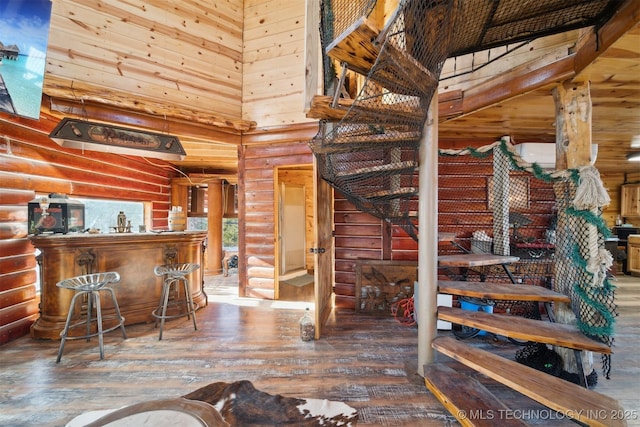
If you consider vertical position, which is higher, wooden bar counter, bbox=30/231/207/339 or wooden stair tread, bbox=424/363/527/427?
wooden bar counter, bbox=30/231/207/339

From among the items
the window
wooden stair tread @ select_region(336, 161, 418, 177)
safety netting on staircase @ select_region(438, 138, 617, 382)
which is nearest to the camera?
safety netting on staircase @ select_region(438, 138, 617, 382)

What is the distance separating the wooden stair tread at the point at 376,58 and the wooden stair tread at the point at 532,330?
1.60 metres

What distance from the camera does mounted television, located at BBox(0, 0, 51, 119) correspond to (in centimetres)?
252

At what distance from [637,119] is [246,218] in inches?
194

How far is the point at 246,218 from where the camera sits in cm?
439

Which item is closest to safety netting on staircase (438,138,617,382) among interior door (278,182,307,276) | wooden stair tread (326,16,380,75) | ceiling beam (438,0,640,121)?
ceiling beam (438,0,640,121)

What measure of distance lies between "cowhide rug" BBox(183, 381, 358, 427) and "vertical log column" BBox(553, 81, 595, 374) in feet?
5.60

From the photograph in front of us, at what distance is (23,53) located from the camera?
2.60 meters

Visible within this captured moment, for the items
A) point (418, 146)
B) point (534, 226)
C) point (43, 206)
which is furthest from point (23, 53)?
point (534, 226)

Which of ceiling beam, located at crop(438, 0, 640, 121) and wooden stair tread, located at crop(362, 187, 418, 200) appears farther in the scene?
wooden stair tread, located at crop(362, 187, 418, 200)

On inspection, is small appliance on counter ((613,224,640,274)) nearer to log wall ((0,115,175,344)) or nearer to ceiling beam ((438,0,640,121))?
ceiling beam ((438,0,640,121))

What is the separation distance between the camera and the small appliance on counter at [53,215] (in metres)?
2.82

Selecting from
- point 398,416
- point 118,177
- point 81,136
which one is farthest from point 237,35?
point 398,416

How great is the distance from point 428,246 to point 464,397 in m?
0.98
